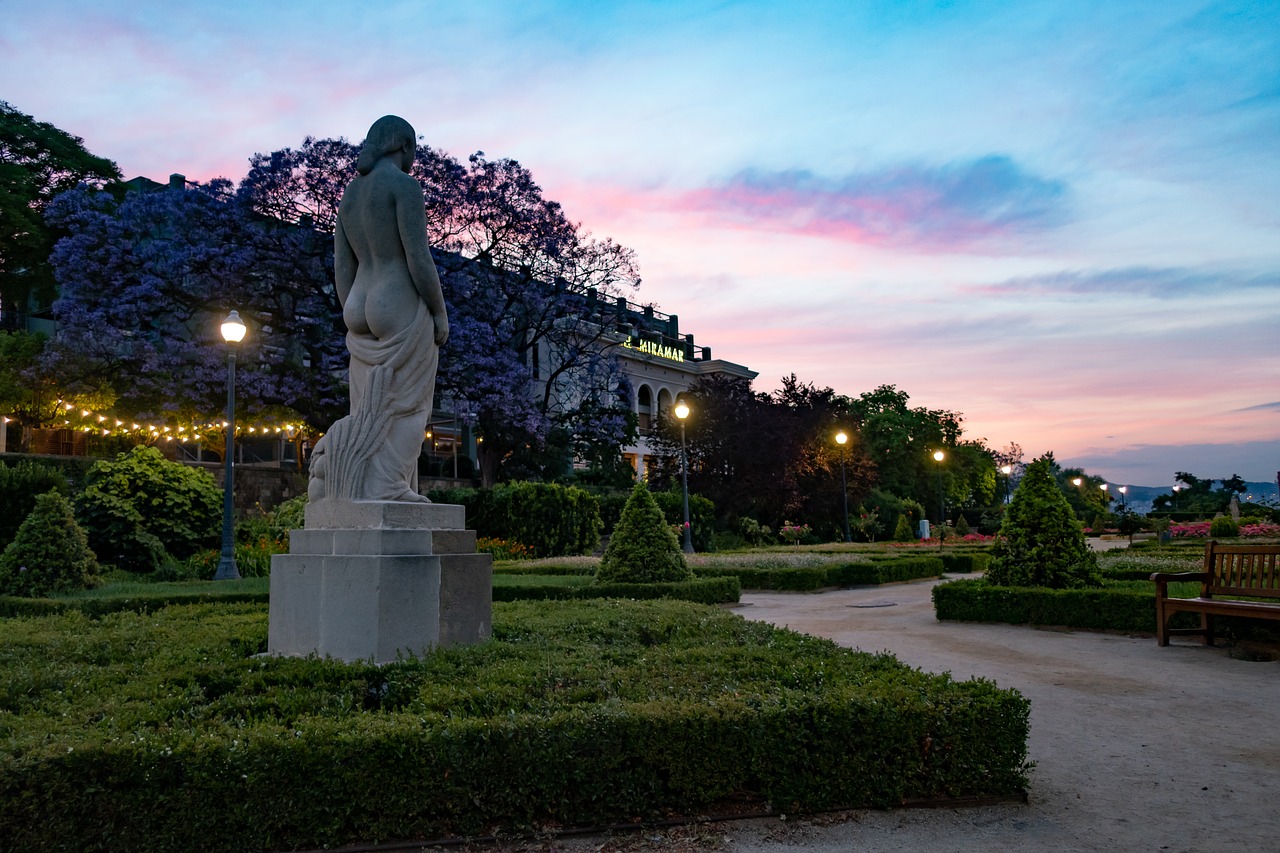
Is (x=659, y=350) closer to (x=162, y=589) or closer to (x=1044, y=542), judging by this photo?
(x=1044, y=542)

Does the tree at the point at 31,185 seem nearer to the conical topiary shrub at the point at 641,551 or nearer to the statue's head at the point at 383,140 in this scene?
the conical topiary shrub at the point at 641,551

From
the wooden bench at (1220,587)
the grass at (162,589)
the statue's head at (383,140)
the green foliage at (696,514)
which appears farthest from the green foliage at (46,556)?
the green foliage at (696,514)

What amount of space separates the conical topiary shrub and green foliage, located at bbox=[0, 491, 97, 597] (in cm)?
721

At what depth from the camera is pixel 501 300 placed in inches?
1132

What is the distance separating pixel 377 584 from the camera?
5.53 meters

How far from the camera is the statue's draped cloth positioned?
601cm

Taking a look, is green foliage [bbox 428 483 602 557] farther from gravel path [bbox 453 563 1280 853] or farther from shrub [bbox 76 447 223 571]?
gravel path [bbox 453 563 1280 853]

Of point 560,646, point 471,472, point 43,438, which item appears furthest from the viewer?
point 471,472

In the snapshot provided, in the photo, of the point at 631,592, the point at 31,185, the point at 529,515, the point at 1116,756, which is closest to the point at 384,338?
the point at 1116,756

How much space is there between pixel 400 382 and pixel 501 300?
23.1 meters

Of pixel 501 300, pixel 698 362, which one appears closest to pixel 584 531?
pixel 501 300

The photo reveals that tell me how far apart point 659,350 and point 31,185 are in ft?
107

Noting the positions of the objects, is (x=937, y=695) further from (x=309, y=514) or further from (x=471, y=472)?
(x=471, y=472)

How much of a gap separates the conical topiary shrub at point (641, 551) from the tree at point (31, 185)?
78.8 feet
